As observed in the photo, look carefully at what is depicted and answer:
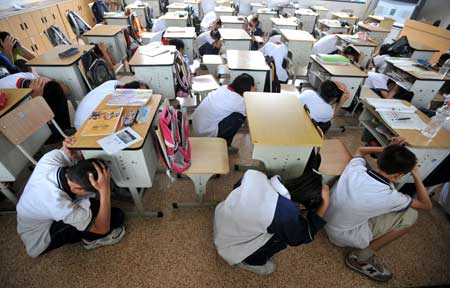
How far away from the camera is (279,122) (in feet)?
5.56

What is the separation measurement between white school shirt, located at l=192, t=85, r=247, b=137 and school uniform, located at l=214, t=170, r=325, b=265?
1.07m

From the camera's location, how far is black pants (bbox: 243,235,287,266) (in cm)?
130

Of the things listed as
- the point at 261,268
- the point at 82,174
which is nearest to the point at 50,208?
the point at 82,174

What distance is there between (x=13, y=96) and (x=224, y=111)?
6.00 ft

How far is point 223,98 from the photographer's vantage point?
7.03 feet

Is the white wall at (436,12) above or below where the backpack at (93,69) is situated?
above

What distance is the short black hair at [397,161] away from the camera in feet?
4.21

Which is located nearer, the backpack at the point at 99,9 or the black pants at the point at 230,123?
the black pants at the point at 230,123

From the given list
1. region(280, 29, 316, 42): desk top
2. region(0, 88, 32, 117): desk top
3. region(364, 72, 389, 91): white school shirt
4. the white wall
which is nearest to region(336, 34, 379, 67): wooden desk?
region(280, 29, 316, 42): desk top

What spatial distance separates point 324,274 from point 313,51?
422 cm

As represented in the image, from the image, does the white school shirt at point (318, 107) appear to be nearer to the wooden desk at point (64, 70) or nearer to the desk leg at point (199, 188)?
the desk leg at point (199, 188)

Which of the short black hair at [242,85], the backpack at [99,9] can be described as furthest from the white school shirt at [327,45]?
the backpack at [99,9]

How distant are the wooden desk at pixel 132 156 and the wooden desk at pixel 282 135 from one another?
30.2 inches

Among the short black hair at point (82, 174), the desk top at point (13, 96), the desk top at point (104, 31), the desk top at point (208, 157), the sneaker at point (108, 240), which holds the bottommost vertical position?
the sneaker at point (108, 240)
